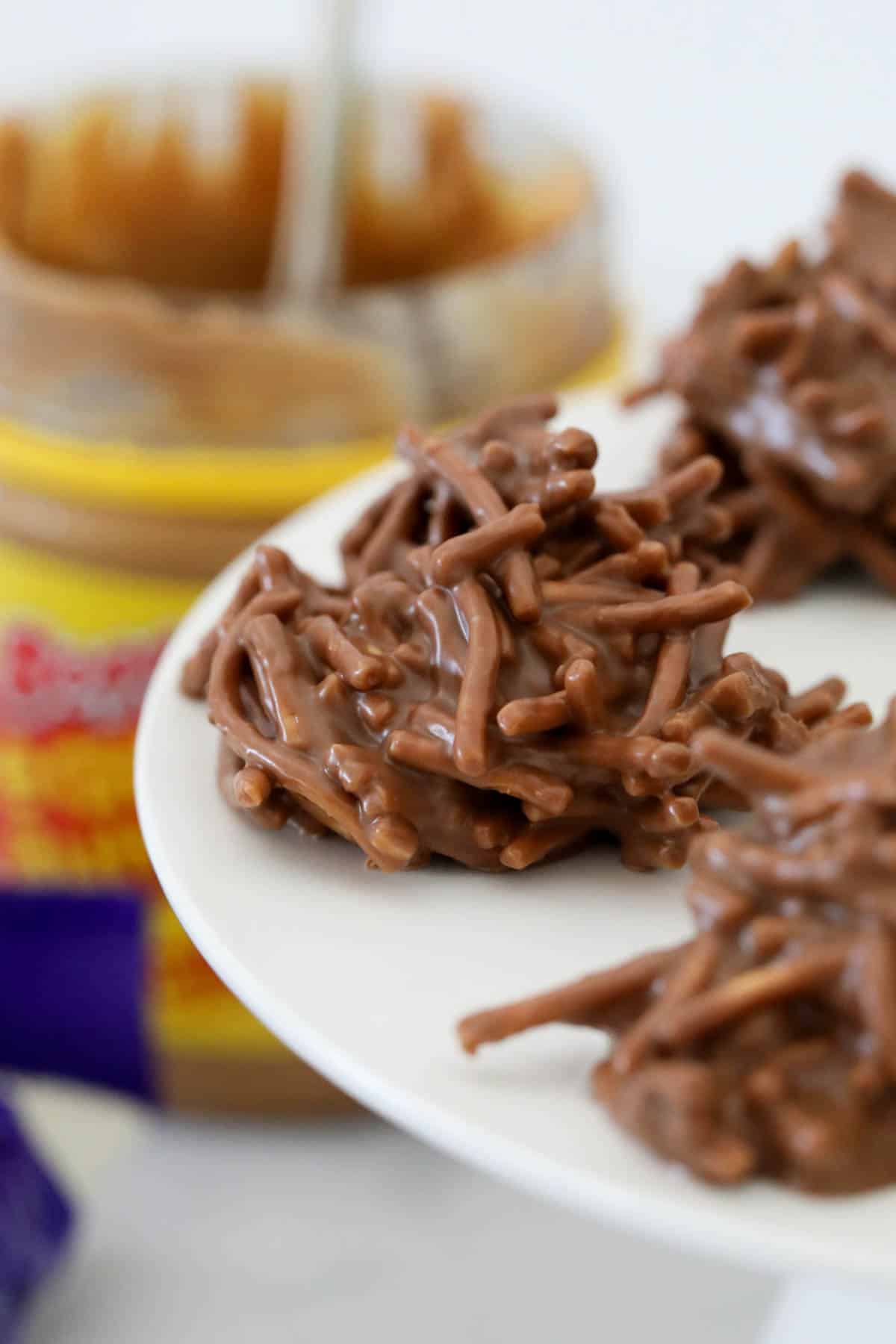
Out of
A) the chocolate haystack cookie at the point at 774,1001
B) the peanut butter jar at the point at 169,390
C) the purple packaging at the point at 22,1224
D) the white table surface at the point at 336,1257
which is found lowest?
the white table surface at the point at 336,1257

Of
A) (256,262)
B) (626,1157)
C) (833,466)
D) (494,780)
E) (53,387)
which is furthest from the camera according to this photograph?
(256,262)

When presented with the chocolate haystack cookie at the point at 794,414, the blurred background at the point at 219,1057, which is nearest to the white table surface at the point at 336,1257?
the blurred background at the point at 219,1057

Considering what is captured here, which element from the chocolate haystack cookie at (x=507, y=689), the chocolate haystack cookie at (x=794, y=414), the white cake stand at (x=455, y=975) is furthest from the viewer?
the chocolate haystack cookie at (x=794, y=414)

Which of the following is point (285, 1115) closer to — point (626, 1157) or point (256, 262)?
point (256, 262)

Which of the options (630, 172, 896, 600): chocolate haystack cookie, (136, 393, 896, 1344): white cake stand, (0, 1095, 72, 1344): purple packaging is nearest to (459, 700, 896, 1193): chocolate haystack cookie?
(136, 393, 896, 1344): white cake stand

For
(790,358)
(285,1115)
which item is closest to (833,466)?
→ (790,358)

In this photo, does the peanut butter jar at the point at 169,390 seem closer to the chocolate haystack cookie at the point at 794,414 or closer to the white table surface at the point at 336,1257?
the white table surface at the point at 336,1257
